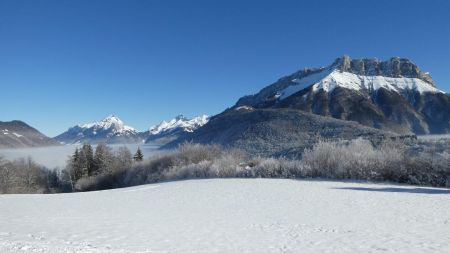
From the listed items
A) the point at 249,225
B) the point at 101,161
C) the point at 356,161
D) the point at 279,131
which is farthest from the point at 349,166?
the point at 279,131

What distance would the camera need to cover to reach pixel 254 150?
78.4m

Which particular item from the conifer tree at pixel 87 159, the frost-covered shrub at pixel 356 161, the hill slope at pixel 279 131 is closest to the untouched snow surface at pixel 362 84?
the hill slope at pixel 279 131

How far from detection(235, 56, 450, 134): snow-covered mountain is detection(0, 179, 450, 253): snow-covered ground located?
132585mm

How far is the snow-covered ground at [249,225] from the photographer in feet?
39.0

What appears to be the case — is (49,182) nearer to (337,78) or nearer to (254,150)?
(254,150)

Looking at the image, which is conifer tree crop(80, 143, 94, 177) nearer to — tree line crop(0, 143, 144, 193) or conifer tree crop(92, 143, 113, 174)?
tree line crop(0, 143, 144, 193)

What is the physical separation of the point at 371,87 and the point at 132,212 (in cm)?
18176

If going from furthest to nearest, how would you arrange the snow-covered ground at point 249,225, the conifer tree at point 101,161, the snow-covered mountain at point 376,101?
the snow-covered mountain at point 376,101 → the conifer tree at point 101,161 → the snow-covered ground at point 249,225

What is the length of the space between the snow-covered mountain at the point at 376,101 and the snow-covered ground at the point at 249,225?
132585 millimetres

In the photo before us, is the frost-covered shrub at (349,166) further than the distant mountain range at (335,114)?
No

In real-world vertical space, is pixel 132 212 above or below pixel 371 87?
below

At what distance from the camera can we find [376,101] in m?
171

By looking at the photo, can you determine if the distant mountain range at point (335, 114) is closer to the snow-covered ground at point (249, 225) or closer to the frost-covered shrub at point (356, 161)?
the frost-covered shrub at point (356, 161)

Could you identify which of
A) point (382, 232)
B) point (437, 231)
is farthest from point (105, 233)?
point (437, 231)
